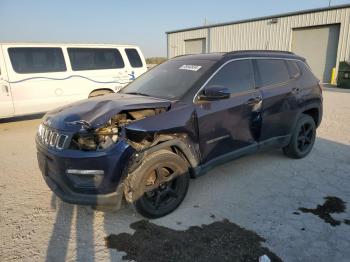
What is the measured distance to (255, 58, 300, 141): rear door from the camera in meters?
4.47

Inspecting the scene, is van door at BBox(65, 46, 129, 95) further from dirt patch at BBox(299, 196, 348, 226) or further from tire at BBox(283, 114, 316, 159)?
dirt patch at BBox(299, 196, 348, 226)

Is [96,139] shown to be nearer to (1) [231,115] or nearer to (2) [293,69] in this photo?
(1) [231,115]

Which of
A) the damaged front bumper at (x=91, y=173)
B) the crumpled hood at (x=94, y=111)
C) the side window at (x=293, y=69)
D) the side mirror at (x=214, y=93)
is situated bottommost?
the damaged front bumper at (x=91, y=173)

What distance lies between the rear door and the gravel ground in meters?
0.69

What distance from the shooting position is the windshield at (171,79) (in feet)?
12.6

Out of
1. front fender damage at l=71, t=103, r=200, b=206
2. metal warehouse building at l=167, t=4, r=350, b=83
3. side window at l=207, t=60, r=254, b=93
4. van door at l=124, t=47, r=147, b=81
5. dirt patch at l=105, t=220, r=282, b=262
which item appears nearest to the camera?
dirt patch at l=105, t=220, r=282, b=262

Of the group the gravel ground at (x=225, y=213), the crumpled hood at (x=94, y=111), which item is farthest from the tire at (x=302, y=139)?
the crumpled hood at (x=94, y=111)

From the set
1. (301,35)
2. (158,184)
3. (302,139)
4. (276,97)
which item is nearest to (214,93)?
(158,184)

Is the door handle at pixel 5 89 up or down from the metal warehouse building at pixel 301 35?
down

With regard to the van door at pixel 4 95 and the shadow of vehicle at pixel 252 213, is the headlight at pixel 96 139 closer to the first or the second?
the shadow of vehicle at pixel 252 213

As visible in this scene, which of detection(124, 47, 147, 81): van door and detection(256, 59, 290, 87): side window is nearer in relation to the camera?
detection(256, 59, 290, 87): side window

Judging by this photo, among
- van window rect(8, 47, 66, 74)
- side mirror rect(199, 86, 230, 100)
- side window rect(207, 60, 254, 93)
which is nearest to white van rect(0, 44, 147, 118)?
van window rect(8, 47, 66, 74)

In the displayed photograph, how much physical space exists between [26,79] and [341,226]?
7378 mm

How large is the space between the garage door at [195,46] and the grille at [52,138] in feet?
85.9
